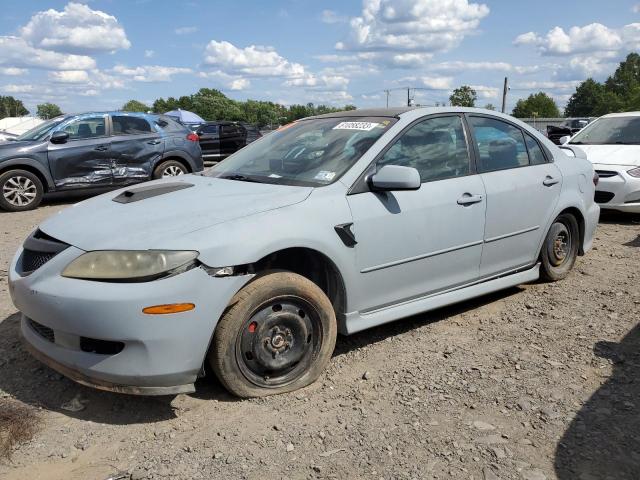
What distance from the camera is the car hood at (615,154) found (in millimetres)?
8146

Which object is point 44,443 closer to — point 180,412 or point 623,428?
point 180,412

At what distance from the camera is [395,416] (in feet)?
9.93

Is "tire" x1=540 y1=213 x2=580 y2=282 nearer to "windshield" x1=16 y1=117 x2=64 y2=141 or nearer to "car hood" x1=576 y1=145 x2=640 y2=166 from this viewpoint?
"car hood" x1=576 y1=145 x2=640 y2=166

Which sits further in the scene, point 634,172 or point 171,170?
point 171,170

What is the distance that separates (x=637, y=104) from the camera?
6962 centimetres

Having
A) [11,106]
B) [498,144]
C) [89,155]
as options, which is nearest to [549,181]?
[498,144]

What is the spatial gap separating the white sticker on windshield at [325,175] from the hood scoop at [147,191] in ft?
2.83

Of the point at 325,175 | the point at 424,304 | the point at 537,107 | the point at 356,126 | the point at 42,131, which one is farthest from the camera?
the point at 537,107

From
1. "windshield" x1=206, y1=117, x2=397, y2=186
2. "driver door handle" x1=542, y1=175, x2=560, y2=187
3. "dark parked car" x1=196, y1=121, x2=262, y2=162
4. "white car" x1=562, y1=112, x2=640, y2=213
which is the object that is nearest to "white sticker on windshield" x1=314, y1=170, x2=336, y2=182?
"windshield" x1=206, y1=117, x2=397, y2=186

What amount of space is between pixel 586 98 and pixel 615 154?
11459 centimetres

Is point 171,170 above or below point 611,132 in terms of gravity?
below

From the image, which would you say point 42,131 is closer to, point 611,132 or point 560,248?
point 560,248

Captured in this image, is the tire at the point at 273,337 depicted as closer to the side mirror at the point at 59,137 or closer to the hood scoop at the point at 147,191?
the hood scoop at the point at 147,191

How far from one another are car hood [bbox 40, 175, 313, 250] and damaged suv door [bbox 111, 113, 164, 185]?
645 cm
